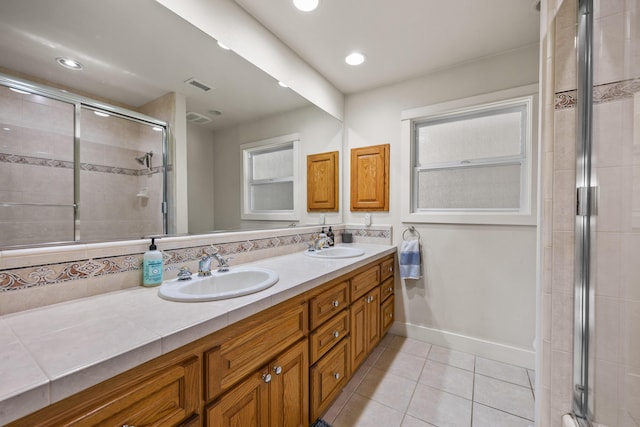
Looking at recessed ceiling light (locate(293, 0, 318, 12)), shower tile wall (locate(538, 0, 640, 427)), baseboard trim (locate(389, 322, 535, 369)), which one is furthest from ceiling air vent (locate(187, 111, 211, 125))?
baseboard trim (locate(389, 322, 535, 369))

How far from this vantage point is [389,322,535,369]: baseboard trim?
195cm

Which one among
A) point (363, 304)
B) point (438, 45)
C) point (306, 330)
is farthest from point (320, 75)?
point (306, 330)

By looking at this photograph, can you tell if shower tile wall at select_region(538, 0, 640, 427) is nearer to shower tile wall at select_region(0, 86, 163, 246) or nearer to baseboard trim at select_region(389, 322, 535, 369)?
baseboard trim at select_region(389, 322, 535, 369)

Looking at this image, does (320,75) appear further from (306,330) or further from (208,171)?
(306,330)

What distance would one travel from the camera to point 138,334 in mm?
681

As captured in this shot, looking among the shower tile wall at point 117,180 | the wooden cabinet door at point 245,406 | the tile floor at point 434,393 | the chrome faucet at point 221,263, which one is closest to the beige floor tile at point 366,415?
the tile floor at point 434,393

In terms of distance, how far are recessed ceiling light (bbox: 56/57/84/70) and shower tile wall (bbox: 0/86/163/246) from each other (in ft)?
0.47

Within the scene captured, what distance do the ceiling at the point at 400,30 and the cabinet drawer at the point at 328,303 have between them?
1664mm

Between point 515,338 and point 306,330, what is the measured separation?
178 centimetres

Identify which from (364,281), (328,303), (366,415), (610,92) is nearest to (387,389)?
(366,415)

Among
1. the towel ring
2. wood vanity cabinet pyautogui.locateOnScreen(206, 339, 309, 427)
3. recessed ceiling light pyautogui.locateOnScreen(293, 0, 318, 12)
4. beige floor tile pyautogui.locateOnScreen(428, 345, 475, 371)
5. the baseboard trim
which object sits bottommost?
beige floor tile pyautogui.locateOnScreen(428, 345, 475, 371)

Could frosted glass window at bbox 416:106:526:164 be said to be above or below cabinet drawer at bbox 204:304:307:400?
above

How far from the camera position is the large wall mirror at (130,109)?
35.7 inches

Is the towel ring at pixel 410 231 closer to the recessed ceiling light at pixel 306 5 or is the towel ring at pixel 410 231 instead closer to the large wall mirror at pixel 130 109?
the large wall mirror at pixel 130 109
